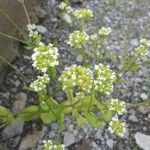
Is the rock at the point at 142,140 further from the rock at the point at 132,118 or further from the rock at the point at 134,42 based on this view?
the rock at the point at 134,42

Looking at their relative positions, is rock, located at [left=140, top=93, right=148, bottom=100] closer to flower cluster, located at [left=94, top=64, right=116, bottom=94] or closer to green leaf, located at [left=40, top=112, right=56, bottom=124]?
green leaf, located at [left=40, top=112, right=56, bottom=124]

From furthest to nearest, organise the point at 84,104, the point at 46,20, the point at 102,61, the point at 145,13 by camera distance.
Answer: the point at 145,13 < the point at 46,20 < the point at 102,61 < the point at 84,104

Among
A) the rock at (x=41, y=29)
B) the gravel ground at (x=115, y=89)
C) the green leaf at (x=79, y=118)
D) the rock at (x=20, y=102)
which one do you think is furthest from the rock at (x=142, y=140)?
the rock at (x=41, y=29)

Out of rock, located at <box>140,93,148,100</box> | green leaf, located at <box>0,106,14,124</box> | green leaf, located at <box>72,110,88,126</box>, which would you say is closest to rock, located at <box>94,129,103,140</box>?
green leaf, located at <box>72,110,88,126</box>

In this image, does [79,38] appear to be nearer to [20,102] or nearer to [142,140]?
[20,102]

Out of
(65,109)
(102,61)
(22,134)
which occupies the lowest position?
(22,134)

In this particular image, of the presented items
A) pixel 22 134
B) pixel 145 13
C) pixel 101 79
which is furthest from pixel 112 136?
pixel 145 13

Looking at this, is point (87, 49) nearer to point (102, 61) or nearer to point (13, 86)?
point (102, 61)
